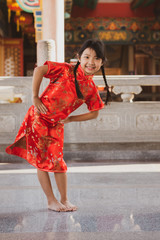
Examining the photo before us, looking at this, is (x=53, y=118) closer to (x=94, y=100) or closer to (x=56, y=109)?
(x=56, y=109)

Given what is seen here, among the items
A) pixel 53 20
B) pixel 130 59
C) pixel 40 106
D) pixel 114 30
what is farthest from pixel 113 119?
pixel 130 59

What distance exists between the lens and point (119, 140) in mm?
4023

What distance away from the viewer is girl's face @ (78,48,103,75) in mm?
1799

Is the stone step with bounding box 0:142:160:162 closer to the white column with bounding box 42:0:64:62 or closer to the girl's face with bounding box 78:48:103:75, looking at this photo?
the white column with bounding box 42:0:64:62

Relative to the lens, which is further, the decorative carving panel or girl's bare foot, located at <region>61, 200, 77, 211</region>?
the decorative carving panel

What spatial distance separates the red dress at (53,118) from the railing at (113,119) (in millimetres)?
2084

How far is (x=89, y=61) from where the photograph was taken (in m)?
1.80

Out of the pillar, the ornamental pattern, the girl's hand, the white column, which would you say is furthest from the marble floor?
the pillar

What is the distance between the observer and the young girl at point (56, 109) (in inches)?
71.9

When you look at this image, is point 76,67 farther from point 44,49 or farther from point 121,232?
point 44,49

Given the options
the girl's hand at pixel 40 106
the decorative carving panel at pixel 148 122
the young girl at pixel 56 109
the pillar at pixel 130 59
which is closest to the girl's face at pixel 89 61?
the young girl at pixel 56 109

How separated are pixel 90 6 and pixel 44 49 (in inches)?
226

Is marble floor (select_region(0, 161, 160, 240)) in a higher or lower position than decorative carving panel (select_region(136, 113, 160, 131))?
lower

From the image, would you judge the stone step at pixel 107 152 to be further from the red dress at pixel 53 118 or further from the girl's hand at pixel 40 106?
the girl's hand at pixel 40 106
